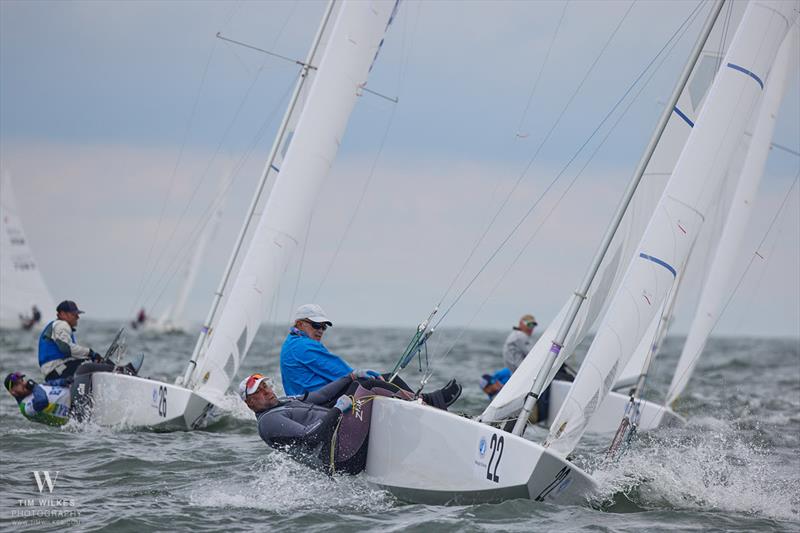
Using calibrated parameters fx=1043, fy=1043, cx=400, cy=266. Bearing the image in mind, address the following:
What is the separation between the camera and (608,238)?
19.6 feet

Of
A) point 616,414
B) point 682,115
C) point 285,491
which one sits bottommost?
point 285,491

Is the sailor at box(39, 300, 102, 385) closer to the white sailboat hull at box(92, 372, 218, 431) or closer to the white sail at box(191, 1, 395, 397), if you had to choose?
the white sailboat hull at box(92, 372, 218, 431)

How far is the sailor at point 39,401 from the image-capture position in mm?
8680

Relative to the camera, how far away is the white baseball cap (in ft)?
21.1

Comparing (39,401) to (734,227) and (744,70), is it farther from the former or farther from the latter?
(734,227)

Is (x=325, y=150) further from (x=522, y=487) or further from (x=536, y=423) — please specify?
(x=522, y=487)

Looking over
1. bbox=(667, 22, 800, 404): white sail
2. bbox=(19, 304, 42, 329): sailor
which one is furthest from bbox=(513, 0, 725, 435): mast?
bbox=(19, 304, 42, 329): sailor

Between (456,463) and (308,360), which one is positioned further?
(308,360)

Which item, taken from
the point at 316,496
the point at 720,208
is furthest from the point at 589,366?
the point at 720,208

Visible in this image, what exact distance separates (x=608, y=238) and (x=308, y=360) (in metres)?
1.94

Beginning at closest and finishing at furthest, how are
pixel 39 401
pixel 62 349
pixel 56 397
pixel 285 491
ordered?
1. pixel 285 491
2. pixel 39 401
3. pixel 56 397
4. pixel 62 349

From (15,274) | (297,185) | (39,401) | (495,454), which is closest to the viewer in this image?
(495,454)

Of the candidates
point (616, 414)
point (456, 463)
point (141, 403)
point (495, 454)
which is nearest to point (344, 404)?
point (456, 463)

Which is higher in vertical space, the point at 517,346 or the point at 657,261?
the point at 657,261
